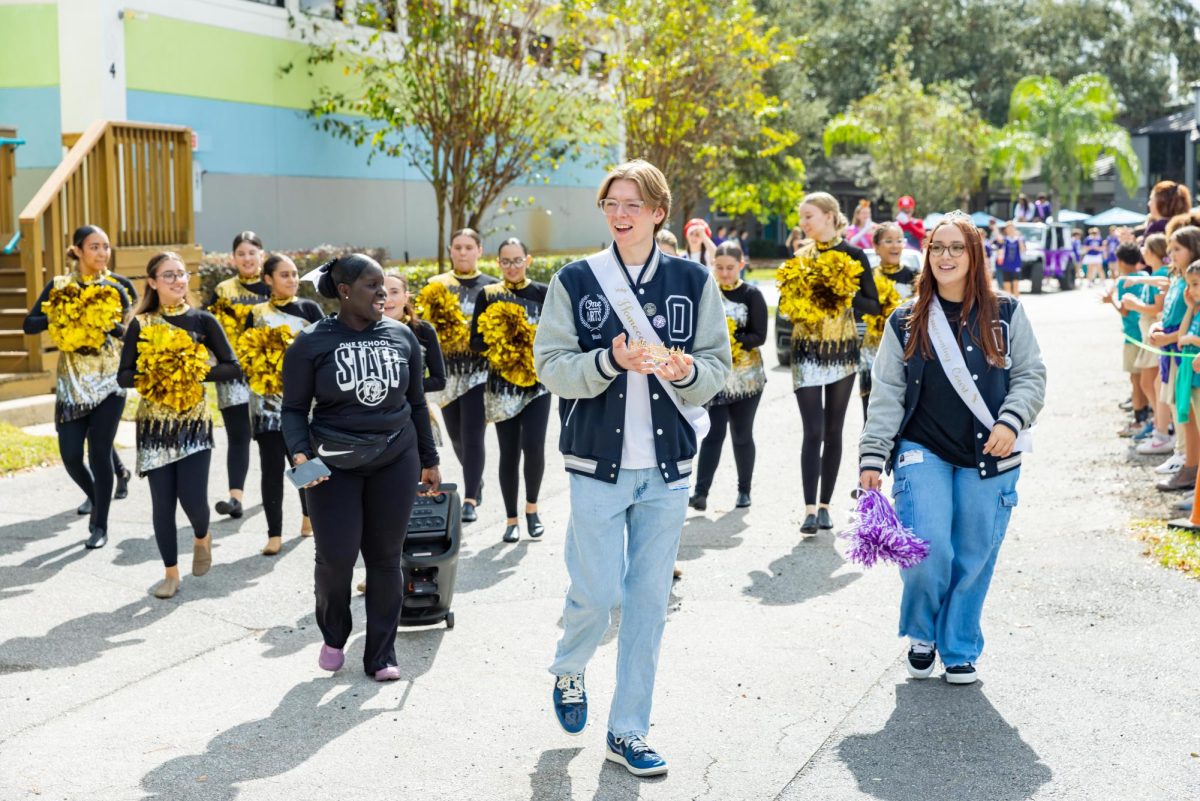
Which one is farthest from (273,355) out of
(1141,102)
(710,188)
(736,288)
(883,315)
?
(1141,102)

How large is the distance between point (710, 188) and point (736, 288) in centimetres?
3810

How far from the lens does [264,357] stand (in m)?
8.95

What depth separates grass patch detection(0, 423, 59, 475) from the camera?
11875 mm

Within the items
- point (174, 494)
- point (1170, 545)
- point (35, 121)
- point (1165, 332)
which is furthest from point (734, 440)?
point (35, 121)

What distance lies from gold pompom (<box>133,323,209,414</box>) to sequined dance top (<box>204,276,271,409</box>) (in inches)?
64.5

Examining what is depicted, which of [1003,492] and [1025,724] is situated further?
[1003,492]

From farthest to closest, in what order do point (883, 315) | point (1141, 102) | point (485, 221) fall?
point (1141, 102) → point (485, 221) → point (883, 315)

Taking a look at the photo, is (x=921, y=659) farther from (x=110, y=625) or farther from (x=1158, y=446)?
(x=1158, y=446)

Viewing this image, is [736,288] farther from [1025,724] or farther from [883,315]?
[1025,724]

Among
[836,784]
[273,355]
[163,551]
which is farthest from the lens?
[273,355]

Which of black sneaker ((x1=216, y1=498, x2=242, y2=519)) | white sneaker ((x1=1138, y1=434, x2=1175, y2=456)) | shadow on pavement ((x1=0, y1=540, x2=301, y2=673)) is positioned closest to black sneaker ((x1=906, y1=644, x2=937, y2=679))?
shadow on pavement ((x1=0, y1=540, x2=301, y2=673))

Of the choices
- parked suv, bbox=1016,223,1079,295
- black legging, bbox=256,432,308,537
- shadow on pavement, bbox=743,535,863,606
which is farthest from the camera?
parked suv, bbox=1016,223,1079,295

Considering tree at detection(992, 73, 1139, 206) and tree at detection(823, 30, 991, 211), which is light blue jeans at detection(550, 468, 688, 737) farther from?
tree at detection(992, 73, 1139, 206)

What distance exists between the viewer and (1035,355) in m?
6.15
